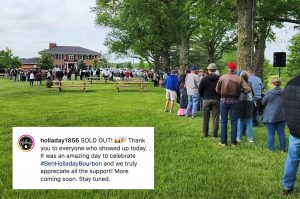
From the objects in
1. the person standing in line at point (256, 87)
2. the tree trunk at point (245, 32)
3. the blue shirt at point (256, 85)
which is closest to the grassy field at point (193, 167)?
the person standing in line at point (256, 87)

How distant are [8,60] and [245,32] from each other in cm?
8657

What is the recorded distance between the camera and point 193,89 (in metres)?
16.7

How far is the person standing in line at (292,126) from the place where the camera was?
6.86m

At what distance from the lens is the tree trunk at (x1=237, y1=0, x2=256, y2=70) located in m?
18.2

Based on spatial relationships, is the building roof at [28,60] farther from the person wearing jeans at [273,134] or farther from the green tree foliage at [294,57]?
the person wearing jeans at [273,134]

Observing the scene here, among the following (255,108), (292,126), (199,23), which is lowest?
(255,108)

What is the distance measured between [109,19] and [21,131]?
175 feet

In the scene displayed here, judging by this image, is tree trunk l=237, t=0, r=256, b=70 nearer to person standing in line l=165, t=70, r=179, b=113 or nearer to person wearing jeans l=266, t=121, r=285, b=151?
person standing in line l=165, t=70, r=179, b=113

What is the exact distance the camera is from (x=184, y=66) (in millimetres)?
38000

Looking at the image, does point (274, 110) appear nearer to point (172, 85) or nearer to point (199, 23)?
point (172, 85)

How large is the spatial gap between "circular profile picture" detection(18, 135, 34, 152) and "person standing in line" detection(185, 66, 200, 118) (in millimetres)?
12392

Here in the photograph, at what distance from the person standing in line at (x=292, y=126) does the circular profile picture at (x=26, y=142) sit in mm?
4007

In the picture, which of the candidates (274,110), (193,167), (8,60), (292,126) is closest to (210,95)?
(274,110)
